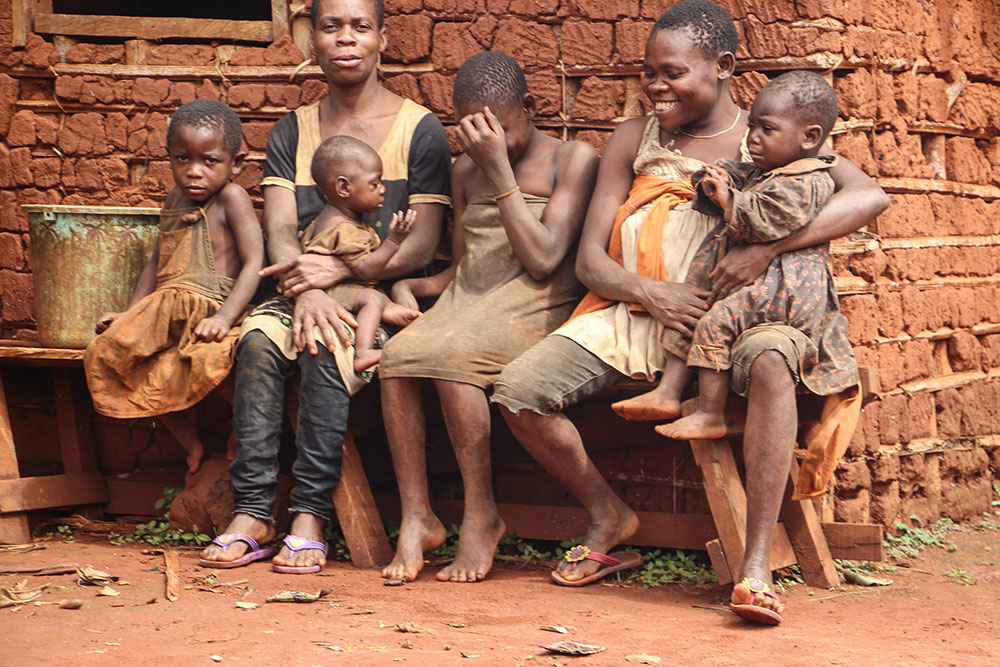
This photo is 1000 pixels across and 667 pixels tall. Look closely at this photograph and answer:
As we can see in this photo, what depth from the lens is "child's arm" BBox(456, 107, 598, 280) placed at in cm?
404

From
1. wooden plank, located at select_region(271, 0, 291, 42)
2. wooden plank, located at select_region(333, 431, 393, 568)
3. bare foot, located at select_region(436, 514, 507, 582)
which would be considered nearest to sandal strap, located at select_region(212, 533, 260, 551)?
wooden plank, located at select_region(333, 431, 393, 568)

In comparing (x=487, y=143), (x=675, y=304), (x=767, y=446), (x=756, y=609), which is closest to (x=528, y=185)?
(x=487, y=143)

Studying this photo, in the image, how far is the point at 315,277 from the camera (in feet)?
14.1

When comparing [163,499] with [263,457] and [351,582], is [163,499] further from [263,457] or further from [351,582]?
[351,582]

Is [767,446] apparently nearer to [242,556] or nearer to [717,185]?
[717,185]

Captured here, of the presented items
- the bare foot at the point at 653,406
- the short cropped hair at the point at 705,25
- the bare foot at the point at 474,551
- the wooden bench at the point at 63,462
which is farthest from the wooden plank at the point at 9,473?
the short cropped hair at the point at 705,25

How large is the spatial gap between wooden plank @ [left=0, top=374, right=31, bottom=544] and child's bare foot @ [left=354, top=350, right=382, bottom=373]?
165 cm

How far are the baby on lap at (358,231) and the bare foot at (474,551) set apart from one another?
2.71 ft

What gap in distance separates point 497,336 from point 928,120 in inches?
84.9

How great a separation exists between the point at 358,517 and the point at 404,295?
34.0 inches

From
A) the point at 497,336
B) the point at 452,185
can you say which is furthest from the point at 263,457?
the point at 452,185

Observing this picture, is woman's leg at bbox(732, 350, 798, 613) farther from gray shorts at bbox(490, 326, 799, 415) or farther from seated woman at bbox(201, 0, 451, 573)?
seated woman at bbox(201, 0, 451, 573)

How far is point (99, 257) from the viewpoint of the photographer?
465cm

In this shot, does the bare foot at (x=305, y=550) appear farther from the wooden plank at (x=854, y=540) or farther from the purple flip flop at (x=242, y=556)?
the wooden plank at (x=854, y=540)
